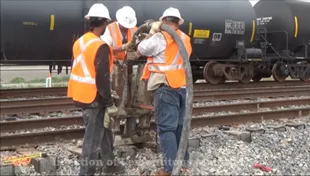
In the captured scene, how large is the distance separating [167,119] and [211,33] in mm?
10265

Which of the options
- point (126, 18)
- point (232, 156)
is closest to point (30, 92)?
point (126, 18)

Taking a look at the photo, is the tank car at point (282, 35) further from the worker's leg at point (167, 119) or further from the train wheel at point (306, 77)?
the worker's leg at point (167, 119)

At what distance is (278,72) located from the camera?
18.2 m

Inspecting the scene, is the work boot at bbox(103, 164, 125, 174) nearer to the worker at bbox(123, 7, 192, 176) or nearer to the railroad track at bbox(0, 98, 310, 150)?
the worker at bbox(123, 7, 192, 176)

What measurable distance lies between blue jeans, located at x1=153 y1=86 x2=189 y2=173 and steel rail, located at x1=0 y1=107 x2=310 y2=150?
1.95m

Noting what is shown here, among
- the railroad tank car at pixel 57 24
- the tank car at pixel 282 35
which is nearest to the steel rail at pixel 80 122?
the railroad tank car at pixel 57 24

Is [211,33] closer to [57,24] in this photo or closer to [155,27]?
[57,24]

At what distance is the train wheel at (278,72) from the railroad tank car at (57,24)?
3833 mm

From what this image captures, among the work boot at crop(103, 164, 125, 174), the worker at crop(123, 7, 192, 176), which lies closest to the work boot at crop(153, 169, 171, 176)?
the worker at crop(123, 7, 192, 176)

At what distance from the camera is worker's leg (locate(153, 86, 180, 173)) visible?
208 inches

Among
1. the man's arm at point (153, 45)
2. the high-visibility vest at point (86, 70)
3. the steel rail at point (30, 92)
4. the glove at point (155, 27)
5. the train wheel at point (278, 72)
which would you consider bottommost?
the steel rail at point (30, 92)

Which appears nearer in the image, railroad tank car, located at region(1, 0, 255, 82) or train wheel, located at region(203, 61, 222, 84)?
railroad tank car, located at region(1, 0, 255, 82)

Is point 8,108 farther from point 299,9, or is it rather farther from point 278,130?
point 299,9

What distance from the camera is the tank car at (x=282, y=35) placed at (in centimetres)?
1788
